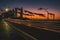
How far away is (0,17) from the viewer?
16762 centimetres

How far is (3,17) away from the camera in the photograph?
169500 mm

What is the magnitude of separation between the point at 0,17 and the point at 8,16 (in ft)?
32.1

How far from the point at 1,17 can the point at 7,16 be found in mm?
8889

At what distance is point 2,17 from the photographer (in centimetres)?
16950

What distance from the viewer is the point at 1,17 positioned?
170m

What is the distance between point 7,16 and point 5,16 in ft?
10.5

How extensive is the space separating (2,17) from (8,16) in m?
10.1

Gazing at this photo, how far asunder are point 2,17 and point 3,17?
875 millimetres

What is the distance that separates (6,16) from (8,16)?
3624 millimetres

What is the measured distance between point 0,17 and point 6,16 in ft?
21.1

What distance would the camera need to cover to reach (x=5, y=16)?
544 ft

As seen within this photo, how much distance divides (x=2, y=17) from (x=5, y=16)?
194 inches
